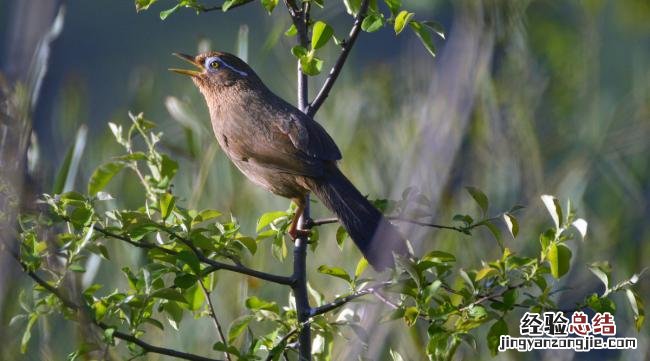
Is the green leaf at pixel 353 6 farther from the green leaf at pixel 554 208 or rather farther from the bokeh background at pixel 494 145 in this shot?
the green leaf at pixel 554 208

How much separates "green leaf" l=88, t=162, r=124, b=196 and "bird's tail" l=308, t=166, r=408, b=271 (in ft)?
2.23

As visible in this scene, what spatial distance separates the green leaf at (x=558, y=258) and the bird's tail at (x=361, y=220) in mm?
337

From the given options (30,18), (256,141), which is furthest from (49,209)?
(256,141)

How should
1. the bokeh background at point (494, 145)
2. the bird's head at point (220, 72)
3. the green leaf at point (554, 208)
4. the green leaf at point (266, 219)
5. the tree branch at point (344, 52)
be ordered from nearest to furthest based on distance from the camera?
the green leaf at point (554, 208) → the tree branch at point (344, 52) → the green leaf at point (266, 219) → the bokeh background at point (494, 145) → the bird's head at point (220, 72)

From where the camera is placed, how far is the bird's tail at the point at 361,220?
7.90 ft

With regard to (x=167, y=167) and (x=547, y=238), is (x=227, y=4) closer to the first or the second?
(x=167, y=167)

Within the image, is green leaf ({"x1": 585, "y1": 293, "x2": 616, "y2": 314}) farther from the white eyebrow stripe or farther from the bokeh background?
the white eyebrow stripe

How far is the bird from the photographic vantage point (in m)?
2.85

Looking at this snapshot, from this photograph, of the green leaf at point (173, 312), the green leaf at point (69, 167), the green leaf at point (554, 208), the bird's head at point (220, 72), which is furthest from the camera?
the bird's head at point (220, 72)

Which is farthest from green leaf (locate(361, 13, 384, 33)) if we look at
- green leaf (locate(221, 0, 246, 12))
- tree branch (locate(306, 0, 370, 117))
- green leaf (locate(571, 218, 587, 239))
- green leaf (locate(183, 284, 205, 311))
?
green leaf (locate(183, 284, 205, 311))

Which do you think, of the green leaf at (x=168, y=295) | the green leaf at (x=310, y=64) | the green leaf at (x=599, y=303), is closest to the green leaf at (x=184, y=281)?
the green leaf at (x=168, y=295)

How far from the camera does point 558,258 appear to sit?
223cm

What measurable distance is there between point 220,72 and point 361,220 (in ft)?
4.44

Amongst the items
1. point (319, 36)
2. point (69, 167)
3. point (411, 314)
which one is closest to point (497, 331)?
point (411, 314)
